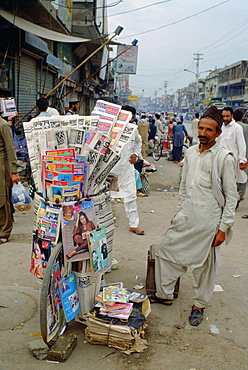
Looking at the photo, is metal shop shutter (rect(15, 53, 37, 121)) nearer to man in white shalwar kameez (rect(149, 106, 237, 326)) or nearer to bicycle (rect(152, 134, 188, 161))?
bicycle (rect(152, 134, 188, 161))

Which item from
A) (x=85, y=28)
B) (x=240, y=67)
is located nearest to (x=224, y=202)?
(x=85, y=28)

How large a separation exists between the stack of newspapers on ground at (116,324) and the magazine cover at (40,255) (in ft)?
1.64

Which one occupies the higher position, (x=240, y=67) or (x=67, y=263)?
(x=240, y=67)

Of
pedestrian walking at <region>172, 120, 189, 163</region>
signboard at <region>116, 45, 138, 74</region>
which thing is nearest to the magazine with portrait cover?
pedestrian walking at <region>172, 120, 189, 163</region>

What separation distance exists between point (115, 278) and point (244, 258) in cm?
190

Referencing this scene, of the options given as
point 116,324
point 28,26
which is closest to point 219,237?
point 116,324

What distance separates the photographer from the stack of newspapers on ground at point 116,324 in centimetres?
285

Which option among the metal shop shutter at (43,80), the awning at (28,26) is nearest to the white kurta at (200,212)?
the awning at (28,26)

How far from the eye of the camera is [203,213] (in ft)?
10.5

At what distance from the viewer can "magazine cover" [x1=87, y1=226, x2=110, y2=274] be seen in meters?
2.97

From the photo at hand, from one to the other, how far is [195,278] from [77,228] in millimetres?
1201

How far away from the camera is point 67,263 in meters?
2.96

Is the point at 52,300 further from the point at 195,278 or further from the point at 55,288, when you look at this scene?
the point at 195,278

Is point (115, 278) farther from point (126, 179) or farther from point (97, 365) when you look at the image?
point (126, 179)
